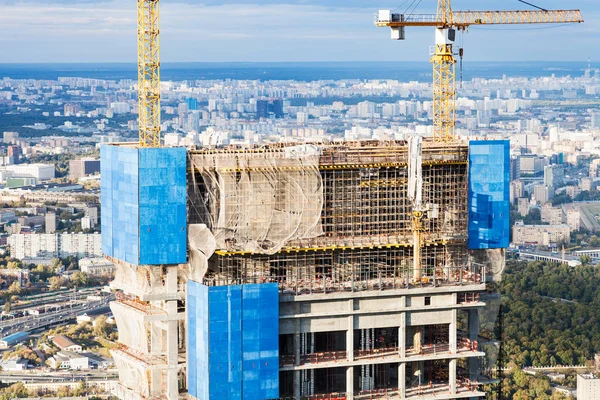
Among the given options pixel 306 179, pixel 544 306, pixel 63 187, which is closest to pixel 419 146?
pixel 306 179

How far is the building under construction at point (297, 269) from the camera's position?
34406mm

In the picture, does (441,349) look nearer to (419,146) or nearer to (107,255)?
(419,146)

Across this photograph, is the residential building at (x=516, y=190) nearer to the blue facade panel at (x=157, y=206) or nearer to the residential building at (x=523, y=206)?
the residential building at (x=523, y=206)

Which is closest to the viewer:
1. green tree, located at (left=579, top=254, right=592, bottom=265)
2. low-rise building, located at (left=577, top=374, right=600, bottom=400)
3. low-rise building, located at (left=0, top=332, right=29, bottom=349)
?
low-rise building, located at (left=577, top=374, right=600, bottom=400)

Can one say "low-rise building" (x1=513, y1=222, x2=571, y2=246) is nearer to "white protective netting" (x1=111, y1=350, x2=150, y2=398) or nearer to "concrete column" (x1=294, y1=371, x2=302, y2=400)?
"white protective netting" (x1=111, y1=350, x2=150, y2=398)

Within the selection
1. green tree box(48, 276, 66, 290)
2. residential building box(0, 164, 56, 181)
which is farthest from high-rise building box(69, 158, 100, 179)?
green tree box(48, 276, 66, 290)

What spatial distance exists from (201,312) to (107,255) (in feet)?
13.0

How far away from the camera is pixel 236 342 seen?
34062 millimetres

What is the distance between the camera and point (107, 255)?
36.9 meters

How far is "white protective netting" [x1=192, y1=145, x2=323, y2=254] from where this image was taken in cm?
3566

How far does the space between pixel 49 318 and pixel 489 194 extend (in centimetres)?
7512

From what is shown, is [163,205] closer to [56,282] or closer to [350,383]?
[350,383]

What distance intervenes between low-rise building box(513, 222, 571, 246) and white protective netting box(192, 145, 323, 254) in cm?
11433

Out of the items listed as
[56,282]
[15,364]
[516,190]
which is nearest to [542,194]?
[516,190]
